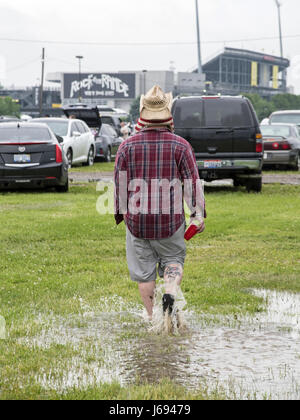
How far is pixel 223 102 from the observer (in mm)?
16906

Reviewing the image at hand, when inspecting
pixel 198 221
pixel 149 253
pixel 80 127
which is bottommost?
pixel 149 253

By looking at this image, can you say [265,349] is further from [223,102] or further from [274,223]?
[223,102]

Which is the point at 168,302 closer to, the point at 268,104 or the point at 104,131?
the point at 104,131

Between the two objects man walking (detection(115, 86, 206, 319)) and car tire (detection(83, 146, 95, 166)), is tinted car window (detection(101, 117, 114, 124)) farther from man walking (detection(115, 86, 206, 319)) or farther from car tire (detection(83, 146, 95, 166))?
man walking (detection(115, 86, 206, 319))

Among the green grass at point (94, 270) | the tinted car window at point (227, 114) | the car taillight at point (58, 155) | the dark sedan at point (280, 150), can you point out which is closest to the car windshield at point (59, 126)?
the dark sedan at point (280, 150)

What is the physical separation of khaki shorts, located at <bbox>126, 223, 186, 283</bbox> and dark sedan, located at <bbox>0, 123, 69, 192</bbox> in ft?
36.3

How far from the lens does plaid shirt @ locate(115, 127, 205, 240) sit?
596cm

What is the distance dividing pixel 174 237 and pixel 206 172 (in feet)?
35.2

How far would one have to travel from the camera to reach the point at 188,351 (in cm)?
566

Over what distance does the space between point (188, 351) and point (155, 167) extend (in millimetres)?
1273

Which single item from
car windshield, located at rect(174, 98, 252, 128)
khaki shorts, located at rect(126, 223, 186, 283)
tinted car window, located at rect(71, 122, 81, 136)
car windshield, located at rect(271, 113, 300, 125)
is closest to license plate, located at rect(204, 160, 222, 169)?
car windshield, located at rect(174, 98, 252, 128)

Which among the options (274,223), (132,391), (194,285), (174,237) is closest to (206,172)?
(274,223)

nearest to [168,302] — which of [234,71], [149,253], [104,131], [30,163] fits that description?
[149,253]

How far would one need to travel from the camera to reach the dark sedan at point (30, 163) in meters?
17.0
